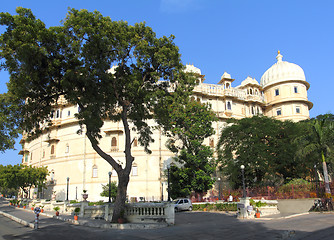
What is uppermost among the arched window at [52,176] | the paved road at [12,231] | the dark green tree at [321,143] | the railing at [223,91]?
the railing at [223,91]

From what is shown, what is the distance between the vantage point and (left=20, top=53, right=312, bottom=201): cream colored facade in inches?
1583

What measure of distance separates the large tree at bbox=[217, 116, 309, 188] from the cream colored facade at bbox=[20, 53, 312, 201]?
804cm

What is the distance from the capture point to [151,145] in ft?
134

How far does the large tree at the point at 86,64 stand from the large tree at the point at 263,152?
17.3m

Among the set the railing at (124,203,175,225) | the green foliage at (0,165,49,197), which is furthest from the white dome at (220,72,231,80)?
the railing at (124,203,175,225)

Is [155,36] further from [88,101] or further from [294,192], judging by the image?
[294,192]

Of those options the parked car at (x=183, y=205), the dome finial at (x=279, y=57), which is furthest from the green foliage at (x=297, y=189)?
the dome finial at (x=279, y=57)

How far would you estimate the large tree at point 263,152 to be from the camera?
31.2 m

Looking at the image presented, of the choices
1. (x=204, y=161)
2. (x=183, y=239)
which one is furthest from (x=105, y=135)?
(x=183, y=239)

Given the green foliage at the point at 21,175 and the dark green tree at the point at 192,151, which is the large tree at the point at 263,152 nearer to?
the dark green tree at the point at 192,151

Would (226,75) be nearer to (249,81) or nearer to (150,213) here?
(249,81)

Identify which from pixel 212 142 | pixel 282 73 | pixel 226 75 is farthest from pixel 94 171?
pixel 282 73

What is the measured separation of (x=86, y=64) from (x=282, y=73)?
42.4 meters

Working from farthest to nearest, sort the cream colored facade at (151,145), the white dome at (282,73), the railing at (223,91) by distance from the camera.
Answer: the white dome at (282,73)
the railing at (223,91)
the cream colored facade at (151,145)
